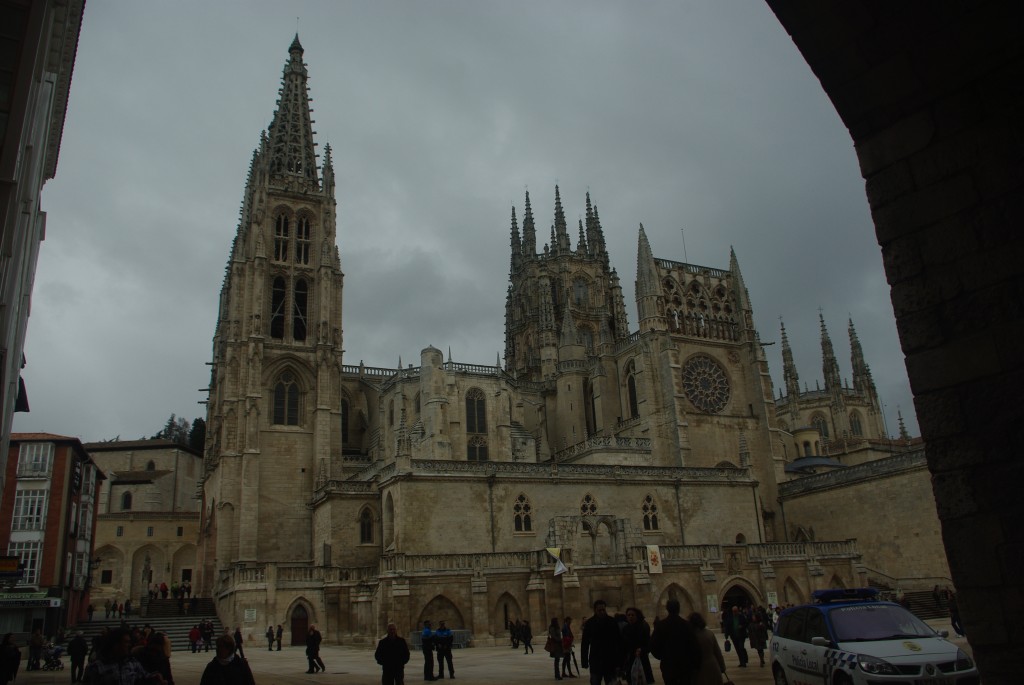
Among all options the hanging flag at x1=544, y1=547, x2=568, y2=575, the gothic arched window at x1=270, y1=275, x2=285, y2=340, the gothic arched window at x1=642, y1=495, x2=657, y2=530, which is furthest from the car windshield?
the gothic arched window at x1=270, y1=275, x2=285, y2=340

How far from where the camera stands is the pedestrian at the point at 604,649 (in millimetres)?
9570

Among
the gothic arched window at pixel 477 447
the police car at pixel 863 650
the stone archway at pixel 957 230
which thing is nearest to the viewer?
the stone archway at pixel 957 230

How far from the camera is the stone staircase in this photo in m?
31.3

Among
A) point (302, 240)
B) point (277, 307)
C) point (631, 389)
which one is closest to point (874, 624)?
point (631, 389)

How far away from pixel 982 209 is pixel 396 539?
29.1 m

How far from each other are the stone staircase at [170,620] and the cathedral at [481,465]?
111 centimetres

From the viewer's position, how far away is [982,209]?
5.04m

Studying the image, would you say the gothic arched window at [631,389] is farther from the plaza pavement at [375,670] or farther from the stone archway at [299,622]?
the plaza pavement at [375,670]

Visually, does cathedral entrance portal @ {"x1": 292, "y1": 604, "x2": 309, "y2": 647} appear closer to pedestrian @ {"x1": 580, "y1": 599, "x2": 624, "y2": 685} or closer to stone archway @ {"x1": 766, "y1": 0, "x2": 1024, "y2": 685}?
pedestrian @ {"x1": 580, "y1": 599, "x2": 624, "y2": 685}

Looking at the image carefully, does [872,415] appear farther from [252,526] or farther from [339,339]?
[252,526]

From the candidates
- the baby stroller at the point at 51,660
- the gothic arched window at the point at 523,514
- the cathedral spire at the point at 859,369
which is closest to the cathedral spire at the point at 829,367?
the cathedral spire at the point at 859,369

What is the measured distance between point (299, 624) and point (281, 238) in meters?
24.3

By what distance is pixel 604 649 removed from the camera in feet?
31.4

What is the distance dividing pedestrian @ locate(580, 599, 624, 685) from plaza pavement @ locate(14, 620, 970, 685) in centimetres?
506
